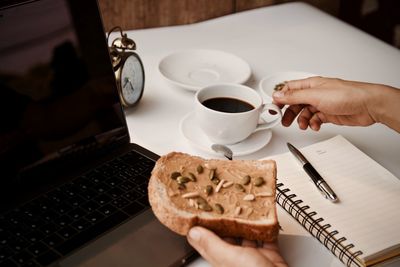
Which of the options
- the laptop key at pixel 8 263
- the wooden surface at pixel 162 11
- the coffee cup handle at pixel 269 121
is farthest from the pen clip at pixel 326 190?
the wooden surface at pixel 162 11

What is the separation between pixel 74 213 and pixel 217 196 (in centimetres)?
24

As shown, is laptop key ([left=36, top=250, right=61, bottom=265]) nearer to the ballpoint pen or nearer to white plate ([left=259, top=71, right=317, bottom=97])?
the ballpoint pen

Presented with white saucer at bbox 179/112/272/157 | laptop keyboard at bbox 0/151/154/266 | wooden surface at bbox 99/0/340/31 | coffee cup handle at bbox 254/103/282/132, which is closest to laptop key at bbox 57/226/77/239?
laptop keyboard at bbox 0/151/154/266

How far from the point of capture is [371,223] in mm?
886

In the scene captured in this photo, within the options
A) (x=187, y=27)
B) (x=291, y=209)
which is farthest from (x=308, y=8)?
(x=291, y=209)

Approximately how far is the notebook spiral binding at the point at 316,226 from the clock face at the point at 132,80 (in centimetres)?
42

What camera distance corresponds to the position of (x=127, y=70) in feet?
3.83

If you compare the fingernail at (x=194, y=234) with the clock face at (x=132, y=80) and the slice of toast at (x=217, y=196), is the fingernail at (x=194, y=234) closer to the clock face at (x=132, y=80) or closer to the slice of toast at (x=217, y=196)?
the slice of toast at (x=217, y=196)

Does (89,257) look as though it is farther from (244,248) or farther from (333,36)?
(333,36)

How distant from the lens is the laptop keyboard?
2.61 ft

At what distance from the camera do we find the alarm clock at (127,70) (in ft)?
3.77

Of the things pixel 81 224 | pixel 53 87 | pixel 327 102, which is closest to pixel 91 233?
pixel 81 224

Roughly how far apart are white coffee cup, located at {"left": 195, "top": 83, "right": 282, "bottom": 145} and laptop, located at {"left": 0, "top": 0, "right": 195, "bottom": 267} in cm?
14

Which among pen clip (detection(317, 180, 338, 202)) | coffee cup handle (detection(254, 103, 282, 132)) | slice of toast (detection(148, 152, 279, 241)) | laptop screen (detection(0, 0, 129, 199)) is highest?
laptop screen (detection(0, 0, 129, 199))
